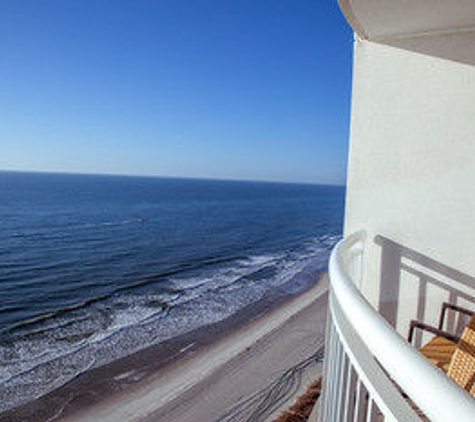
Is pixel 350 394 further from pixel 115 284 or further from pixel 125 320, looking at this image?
pixel 115 284

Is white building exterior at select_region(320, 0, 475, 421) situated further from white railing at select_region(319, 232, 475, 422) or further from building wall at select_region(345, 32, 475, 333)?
white railing at select_region(319, 232, 475, 422)

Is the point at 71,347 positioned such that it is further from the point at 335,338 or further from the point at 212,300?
the point at 335,338

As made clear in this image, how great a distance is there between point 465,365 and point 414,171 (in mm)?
1416

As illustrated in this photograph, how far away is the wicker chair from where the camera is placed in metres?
1.65

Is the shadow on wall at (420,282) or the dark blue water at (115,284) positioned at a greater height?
the shadow on wall at (420,282)

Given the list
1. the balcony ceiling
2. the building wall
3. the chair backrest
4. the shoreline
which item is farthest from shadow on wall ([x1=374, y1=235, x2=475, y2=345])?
the shoreline

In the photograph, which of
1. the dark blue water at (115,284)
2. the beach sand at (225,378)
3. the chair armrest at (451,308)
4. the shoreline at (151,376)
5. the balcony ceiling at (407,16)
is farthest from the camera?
the dark blue water at (115,284)

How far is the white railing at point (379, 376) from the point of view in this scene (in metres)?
0.52

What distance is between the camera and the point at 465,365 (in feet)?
5.55

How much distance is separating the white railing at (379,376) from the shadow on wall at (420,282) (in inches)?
61.6

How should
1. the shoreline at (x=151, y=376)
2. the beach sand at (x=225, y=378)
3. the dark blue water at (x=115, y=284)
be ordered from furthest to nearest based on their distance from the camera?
the dark blue water at (x=115, y=284) → the shoreline at (x=151, y=376) → the beach sand at (x=225, y=378)

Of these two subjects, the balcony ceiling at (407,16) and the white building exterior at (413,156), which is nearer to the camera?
the balcony ceiling at (407,16)

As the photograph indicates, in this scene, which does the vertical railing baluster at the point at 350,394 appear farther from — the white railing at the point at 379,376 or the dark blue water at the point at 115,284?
the dark blue water at the point at 115,284

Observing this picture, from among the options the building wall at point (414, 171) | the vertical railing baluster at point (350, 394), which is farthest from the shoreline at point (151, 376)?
the vertical railing baluster at point (350, 394)
